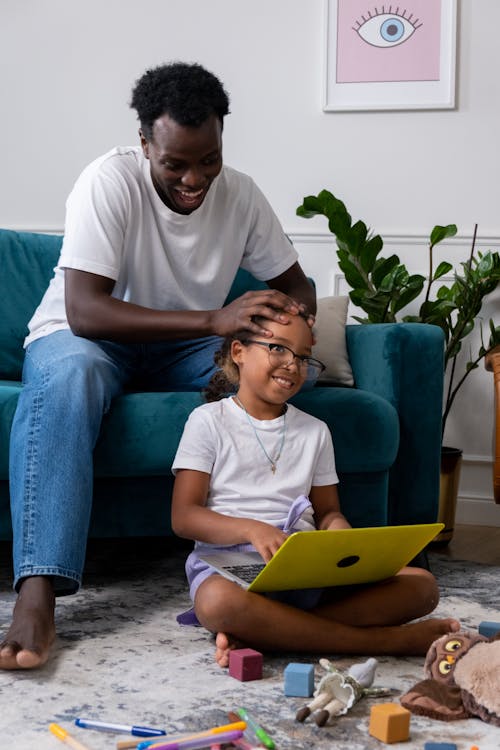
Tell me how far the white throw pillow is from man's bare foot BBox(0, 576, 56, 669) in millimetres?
1026

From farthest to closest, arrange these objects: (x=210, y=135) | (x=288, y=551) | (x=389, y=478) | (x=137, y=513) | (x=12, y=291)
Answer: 1. (x=12, y=291)
2. (x=389, y=478)
3. (x=137, y=513)
4. (x=210, y=135)
5. (x=288, y=551)

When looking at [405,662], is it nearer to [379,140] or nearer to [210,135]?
[210,135]

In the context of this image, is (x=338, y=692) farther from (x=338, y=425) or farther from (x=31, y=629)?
(x=338, y=425)

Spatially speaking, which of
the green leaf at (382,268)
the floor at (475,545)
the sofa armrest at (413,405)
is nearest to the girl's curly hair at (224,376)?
the sofa armrest at (413,405)

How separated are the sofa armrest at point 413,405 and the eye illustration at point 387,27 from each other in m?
1.31

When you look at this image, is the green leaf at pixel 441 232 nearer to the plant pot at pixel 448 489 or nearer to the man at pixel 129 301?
the plant pot at pixel 448 489

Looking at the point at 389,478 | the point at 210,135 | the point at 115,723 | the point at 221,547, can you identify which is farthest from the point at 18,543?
the point at 389,478

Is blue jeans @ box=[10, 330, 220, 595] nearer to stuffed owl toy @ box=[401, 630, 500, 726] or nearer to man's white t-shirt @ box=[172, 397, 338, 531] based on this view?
man's white t-shirt @ box=[172, 397, 338, 531]

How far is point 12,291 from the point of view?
2.46 m

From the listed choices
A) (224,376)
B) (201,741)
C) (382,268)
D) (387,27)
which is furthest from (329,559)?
(387,27)

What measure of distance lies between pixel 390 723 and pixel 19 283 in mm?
1639

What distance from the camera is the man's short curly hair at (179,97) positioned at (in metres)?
1.79

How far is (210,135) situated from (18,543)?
2.71 feet

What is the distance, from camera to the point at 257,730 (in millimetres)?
1166
